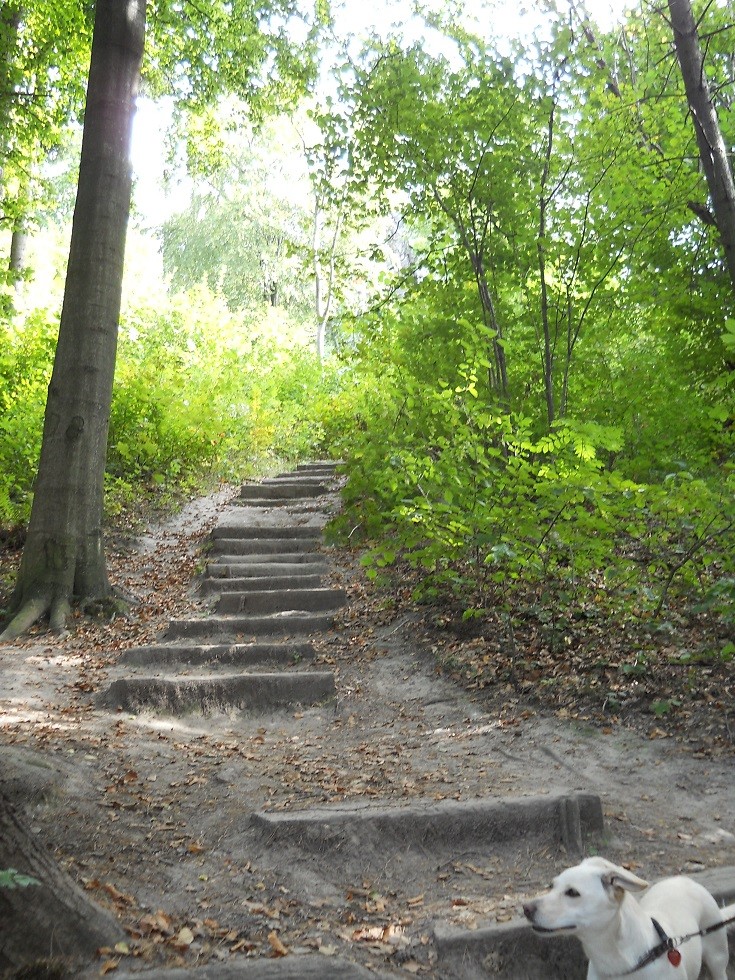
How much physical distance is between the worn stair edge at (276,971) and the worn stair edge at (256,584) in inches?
225

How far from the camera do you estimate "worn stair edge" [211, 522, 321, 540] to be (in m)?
10.1

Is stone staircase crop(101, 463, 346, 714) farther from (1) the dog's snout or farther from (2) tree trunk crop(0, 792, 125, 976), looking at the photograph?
(1) the dog's snout

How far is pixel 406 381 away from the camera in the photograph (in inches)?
304

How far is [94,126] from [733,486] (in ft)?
23.2

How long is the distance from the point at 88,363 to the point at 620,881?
6.73 meters

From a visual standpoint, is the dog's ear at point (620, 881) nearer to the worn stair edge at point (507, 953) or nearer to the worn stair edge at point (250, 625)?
the worn stair edge at point (507, 953)

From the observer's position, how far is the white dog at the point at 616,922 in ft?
7.99

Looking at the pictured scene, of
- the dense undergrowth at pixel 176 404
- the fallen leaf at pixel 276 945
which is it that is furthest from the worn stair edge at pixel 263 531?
the fallen leaf at pixel 276 945

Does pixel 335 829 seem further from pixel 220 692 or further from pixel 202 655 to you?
pixel 202 655

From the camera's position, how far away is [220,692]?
19.1 feet

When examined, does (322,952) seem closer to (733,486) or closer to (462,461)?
(733,486)

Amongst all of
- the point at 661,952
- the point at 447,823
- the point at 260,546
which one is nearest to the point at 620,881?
the point at 661,952

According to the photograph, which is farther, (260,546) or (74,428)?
(260,546)

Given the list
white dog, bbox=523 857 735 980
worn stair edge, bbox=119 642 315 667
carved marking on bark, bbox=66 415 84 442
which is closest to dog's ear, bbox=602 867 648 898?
white dog, bbox=523 857 735 980
